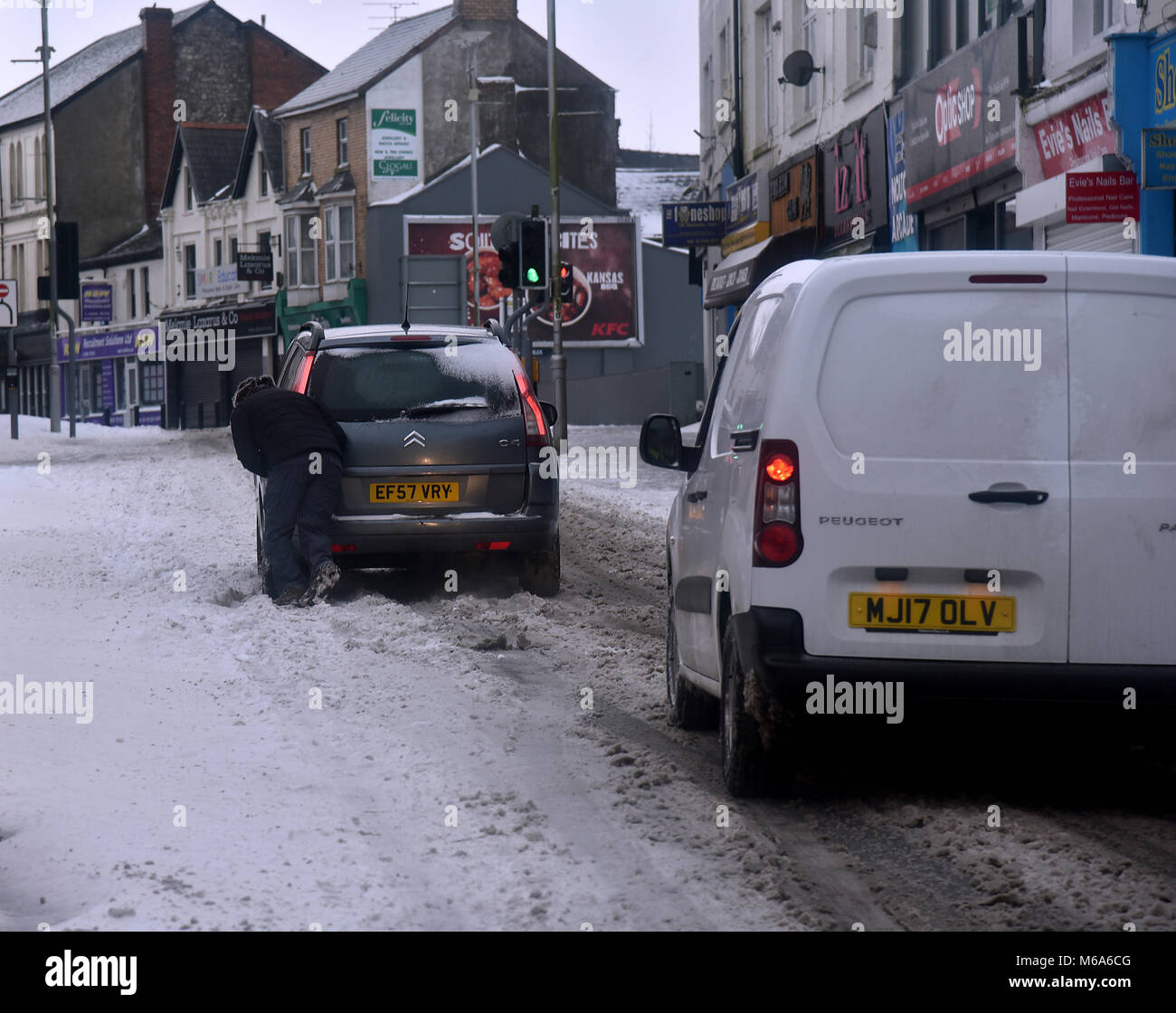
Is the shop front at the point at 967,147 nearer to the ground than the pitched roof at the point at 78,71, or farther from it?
nearer to the ground

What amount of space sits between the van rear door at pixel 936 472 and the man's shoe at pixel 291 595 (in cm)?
564

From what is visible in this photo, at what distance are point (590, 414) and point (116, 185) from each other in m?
32.0

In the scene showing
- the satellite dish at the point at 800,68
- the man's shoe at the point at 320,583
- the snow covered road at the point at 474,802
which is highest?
the satellite dish at the point at 800,68

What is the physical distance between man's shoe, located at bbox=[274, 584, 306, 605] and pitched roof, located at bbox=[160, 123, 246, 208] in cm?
5513

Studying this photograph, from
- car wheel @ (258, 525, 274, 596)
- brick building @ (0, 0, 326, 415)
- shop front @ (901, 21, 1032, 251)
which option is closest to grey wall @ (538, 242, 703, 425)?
brick building @ (0, 0, 326, 415)

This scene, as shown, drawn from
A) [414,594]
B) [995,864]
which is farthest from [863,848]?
[414,594]

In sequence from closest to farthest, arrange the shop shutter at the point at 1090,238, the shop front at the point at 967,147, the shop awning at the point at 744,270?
the shop shutter at the point at 1090,238, the shop front at the point at 967,147, the shop awning at the point at 744,270

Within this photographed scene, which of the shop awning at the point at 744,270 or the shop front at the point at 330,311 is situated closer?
the shop awning at the point at 744,270

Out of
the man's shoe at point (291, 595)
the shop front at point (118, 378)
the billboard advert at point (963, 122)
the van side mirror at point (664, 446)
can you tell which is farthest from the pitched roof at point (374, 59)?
the van side mirror at point (664, 446)

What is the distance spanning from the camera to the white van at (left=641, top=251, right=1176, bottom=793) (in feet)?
17.0

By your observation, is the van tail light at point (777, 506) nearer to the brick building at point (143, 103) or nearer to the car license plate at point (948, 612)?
the car license plate at point (948, 612)

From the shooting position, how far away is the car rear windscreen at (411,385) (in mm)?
10609

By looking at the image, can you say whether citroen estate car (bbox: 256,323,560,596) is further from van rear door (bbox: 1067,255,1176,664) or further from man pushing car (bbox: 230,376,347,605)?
van rear door (bbox: 1067,255,1176,664)

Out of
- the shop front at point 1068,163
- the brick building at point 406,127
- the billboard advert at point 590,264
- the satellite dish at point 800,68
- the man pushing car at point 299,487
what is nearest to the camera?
the man pushing car at point 299,487
